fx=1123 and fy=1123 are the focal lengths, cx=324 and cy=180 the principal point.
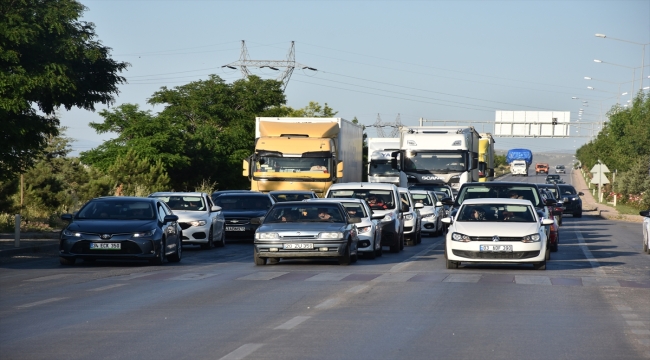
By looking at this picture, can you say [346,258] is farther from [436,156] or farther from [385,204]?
[436,156]

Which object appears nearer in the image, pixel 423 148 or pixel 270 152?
pixel 270 152

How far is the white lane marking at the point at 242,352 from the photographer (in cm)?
962

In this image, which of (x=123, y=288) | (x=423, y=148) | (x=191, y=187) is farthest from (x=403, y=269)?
(x=191, y=187)

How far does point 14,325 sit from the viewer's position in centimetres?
1207

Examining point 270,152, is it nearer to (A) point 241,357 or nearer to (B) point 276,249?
(B) point 276,249

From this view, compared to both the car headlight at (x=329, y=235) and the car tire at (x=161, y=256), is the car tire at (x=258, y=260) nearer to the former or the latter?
the car headlight at (x=329, y=235)

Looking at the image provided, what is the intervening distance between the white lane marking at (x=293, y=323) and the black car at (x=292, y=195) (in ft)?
Result: 73.0

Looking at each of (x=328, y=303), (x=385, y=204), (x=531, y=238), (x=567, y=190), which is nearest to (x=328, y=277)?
(x=531, y=238)

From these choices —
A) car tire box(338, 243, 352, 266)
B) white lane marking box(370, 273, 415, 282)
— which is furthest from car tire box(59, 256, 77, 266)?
white lane marking box(370, 273, 415, 282)

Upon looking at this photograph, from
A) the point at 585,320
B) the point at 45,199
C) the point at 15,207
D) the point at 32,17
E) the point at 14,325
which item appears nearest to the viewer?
the point at 14,325

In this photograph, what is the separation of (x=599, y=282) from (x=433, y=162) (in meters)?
24.4

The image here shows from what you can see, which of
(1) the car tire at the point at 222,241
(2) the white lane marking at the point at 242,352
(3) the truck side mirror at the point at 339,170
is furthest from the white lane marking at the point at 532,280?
(3) the truck side mirror at the point at 339,170

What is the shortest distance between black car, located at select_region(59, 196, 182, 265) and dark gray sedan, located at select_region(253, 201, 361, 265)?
1989 mm

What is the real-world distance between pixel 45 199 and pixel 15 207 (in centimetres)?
744
